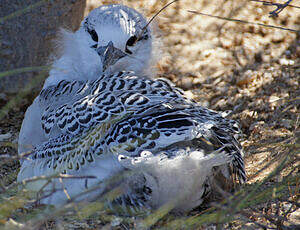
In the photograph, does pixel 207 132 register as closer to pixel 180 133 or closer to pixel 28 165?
pixel 180 133

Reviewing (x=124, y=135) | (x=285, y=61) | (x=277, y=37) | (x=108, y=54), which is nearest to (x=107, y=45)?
(x=108, y=54)

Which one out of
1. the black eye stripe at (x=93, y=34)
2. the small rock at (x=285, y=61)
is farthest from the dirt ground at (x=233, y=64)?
the black eye stripe at (x=93, y=34)

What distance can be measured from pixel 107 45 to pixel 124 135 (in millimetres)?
838

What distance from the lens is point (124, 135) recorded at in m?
2.43

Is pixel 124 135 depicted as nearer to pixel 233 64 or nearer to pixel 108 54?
pixel 108 54

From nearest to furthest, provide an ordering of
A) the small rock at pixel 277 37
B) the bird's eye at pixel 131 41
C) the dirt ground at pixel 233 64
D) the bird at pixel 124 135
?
the bird at pixel 124 135 < the bird's eye at pixel 131 41 < the dirt ground at pixel 233 64 < the small rock at pixel 277 37

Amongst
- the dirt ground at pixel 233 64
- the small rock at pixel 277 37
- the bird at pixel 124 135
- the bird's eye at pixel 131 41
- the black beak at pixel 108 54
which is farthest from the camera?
the small rock at pixel 277 37

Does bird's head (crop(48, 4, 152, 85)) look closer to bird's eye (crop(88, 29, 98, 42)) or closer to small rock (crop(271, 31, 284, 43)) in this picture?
bird's eye (crop(88, 29, 98, 42))

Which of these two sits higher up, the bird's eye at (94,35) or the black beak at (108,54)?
the bird's eye at (94,35)

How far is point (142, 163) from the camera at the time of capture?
7.55ft

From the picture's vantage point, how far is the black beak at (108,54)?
298cm

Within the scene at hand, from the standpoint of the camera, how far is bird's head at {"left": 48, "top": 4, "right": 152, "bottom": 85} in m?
3.02

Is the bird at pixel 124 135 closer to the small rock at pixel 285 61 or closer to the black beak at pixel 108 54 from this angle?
the black beak at pixel 108 54

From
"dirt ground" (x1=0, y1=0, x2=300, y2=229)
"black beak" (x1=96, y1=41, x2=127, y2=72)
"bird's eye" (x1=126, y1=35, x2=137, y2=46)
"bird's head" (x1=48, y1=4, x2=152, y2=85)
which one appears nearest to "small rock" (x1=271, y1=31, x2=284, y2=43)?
"dirt ground" (x1=0, y1=0, x2=300, y2=229)
